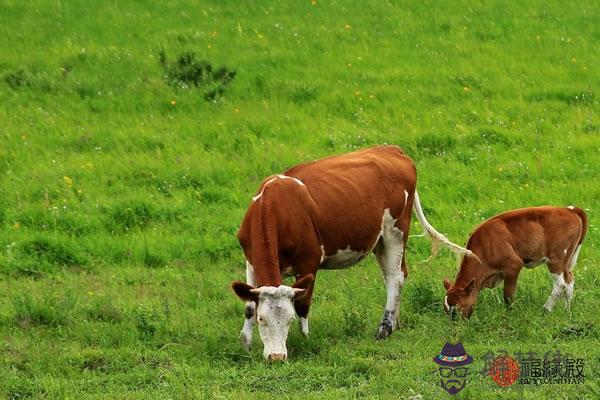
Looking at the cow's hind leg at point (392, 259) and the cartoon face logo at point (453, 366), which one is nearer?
the cartoon face logo at point (453, 366)

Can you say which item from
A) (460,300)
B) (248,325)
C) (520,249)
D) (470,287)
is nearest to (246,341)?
(248,325)

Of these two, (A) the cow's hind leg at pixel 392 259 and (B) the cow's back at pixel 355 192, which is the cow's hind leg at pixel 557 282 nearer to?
(A) the cow's hind leg at pixel 392 259

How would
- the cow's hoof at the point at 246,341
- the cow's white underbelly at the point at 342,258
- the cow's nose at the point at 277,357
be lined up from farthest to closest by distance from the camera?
the cow's white underbelly at the point at 342,258, the cow's hoof at the point at 246,341, the cow's nose at the point at 277,357

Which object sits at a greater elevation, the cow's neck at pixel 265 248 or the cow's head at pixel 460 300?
the cow's neck at pixel 265 248

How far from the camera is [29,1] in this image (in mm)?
22031

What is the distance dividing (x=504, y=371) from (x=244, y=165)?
823 cm

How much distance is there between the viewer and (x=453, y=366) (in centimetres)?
914

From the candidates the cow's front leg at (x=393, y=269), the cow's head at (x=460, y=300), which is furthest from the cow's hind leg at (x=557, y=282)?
the cow's front leg at (x=393, y=269)

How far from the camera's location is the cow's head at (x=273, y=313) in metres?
9.71

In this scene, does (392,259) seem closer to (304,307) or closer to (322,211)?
(322,211)

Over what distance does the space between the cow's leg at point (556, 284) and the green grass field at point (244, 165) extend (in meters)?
0.26

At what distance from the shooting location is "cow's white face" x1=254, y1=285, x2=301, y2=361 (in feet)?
31.9
